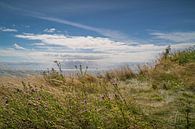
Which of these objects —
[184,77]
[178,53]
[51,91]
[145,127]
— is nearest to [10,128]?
[51,91]

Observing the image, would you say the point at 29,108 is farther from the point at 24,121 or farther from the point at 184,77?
the point at 184,77

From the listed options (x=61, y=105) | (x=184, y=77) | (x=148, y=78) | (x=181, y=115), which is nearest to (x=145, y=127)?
(x=181, y=115)

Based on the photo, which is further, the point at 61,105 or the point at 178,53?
the point at 178,53

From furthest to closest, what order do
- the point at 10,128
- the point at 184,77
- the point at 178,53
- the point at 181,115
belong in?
the point at 178,53 < the point at 184,77 < the point at 181,115 < the point at 10,128

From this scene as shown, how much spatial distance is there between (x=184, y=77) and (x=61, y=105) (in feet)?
23.8

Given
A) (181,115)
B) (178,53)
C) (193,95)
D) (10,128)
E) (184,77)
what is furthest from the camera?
(178,53)

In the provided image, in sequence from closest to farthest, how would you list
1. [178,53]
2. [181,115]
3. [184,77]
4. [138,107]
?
1. [181,115]
2. [138,107]
3. [184,77]
4. [178,53]

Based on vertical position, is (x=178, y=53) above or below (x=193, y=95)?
above

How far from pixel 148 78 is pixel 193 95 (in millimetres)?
4424

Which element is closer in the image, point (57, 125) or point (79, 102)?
point (57, 125)

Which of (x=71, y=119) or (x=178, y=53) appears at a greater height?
(x=178, y=53)

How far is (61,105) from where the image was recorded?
7262 millimetres

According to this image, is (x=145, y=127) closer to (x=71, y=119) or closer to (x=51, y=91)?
(x=71, y=119)

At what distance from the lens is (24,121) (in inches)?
274
